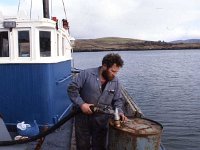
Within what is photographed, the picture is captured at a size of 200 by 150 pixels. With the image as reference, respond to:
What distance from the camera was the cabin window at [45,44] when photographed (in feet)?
29.3

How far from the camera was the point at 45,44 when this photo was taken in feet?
29.6

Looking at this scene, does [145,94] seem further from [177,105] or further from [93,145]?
[93,145]

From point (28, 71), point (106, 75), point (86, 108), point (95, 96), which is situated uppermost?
point (106, 75)

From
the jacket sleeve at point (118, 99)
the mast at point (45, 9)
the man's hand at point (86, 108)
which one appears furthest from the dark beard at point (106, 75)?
the mast at point (45, 9)

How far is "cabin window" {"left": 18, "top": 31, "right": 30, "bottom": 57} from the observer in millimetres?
8812

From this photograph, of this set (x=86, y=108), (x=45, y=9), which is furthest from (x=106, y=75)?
(x=45, y=9)

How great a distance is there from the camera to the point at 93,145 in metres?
6.02

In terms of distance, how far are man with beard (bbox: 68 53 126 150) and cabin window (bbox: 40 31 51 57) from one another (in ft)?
11.4

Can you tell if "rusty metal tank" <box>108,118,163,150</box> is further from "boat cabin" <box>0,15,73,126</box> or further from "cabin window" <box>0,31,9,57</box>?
"cabin window" <box>0,31,9,57</box>

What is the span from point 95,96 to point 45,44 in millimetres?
3839

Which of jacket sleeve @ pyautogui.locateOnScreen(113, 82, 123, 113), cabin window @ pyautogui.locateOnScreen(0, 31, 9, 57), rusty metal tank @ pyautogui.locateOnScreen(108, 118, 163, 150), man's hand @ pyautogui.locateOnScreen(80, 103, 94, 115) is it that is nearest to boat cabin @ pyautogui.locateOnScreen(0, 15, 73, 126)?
cabin window @ pyautogui.locateOnScreen(0, 31, 9, 57)

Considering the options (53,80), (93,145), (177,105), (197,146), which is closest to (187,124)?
(197,146)

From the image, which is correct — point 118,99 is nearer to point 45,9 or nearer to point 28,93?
point 28,93

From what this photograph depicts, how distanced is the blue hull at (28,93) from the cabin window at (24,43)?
0.45 m
